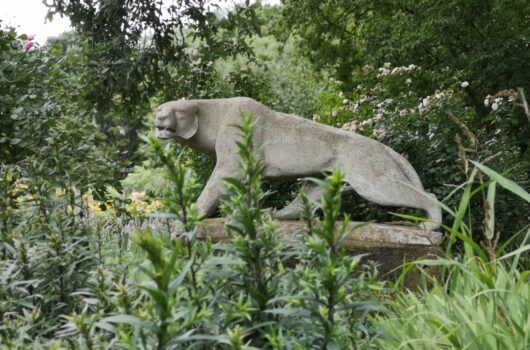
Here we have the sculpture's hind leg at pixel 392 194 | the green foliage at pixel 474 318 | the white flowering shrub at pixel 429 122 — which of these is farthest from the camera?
the white flowering shrub at pixel 429 122

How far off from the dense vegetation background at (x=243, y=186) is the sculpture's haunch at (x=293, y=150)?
61 centimetres

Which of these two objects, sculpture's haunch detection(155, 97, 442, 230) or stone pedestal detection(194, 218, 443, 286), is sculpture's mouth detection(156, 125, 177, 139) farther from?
stone pedestal detection(194, 218, 443, 286)

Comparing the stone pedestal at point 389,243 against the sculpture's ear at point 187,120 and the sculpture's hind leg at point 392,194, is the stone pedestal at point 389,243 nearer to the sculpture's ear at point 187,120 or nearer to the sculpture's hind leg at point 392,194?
the sculpture's hind leg at point 392,194

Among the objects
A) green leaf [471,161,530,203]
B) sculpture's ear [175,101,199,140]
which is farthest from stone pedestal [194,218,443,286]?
green leaf [471,161,530,203]

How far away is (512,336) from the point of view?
2520 millimetres

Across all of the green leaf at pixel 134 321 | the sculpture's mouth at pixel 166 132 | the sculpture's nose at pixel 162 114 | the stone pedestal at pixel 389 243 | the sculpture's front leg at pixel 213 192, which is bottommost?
the stone pedestal at pixel 389 243

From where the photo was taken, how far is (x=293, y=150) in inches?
215

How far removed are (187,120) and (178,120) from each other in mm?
72

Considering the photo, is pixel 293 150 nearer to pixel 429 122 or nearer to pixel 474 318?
pixel 429 122

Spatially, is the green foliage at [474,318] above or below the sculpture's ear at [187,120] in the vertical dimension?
below

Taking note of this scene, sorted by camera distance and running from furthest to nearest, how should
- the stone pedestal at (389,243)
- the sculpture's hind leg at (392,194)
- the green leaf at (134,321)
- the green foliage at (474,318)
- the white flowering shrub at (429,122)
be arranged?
the white flowering shrub at (429,122) → the sculpture's hind leg at (392,194) → the stone pedestal at (389,243) → the green foliage at (474,318) → the green leaf at (134,321)

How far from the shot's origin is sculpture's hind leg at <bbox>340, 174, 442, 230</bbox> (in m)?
5.34

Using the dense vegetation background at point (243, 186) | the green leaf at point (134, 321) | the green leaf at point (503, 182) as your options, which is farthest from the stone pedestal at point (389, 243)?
the green leaf at point (134, 321)

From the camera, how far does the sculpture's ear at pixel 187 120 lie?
557 centimetres
